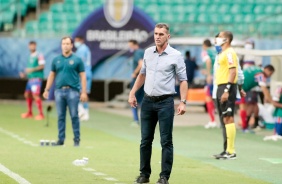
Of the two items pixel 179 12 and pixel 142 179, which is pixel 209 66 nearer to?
pixel 142 179

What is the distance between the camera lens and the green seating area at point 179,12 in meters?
35.1

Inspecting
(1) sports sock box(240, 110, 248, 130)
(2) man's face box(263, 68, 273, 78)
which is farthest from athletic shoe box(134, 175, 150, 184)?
(1) sports sock box(240, 110, 248, 130)

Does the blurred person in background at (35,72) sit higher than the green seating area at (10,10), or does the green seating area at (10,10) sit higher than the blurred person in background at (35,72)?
the green seating area at (10,10)

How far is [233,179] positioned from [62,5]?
2286cm

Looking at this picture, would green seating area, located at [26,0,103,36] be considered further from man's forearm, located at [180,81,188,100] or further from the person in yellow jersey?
man's forearm, located at [180,81,188,100]

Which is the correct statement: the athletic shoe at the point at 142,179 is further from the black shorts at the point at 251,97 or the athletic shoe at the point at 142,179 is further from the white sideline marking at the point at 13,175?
the black shorts at the point at 251,97

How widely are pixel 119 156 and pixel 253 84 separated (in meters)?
6.34

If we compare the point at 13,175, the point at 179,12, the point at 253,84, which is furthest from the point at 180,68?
the point at 179,12

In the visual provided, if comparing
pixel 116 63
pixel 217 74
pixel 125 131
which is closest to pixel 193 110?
pixel 116 63

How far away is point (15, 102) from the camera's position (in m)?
34.2

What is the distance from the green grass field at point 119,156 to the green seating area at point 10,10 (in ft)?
35.3

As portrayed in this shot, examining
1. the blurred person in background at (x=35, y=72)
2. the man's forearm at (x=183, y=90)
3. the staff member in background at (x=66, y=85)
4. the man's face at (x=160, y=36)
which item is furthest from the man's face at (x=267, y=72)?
the man's face at (x=160, y=36)

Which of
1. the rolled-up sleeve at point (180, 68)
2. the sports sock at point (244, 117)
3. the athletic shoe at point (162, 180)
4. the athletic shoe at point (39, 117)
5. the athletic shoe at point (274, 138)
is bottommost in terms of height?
the athletic shoe at point (39, 117)

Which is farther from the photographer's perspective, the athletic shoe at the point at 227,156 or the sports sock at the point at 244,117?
the sports sock at the point at 244,117
